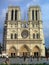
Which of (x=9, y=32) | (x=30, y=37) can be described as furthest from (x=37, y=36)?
(x=9, y=32)

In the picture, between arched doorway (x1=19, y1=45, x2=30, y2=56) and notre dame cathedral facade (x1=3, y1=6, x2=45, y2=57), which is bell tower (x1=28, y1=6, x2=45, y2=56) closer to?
notre dame cathedral facade (x1=3, y1=6, x2=45, y2=57)

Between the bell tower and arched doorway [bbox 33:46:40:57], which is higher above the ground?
the bell tower

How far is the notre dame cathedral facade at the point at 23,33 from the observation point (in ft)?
274

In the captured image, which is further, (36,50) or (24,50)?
(24,50)

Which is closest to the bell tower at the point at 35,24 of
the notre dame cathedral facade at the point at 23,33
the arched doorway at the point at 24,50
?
the notre dame cathedral facade at the point at 23,33

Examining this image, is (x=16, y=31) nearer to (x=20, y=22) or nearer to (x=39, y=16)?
(x=20, y=22)

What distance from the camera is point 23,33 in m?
87.0

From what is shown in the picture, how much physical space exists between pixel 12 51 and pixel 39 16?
1413cm

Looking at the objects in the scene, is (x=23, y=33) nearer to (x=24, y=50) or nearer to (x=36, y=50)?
(x=24, y=50)

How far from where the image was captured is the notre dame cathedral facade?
274 feet

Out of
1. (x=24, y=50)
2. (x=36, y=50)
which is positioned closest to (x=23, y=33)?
(x=24, y=50)

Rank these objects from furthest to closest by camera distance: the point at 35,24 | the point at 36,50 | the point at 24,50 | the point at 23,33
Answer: the point at 23,33 < the point at 35,24 < the point at 24,50 < the point at 36,50

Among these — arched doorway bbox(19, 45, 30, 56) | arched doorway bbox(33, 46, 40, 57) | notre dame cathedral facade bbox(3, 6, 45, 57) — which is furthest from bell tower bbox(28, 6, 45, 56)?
arched doorway bbox(19, 45, 30, 56)

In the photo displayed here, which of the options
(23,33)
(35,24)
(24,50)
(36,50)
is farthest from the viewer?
(23,33)
